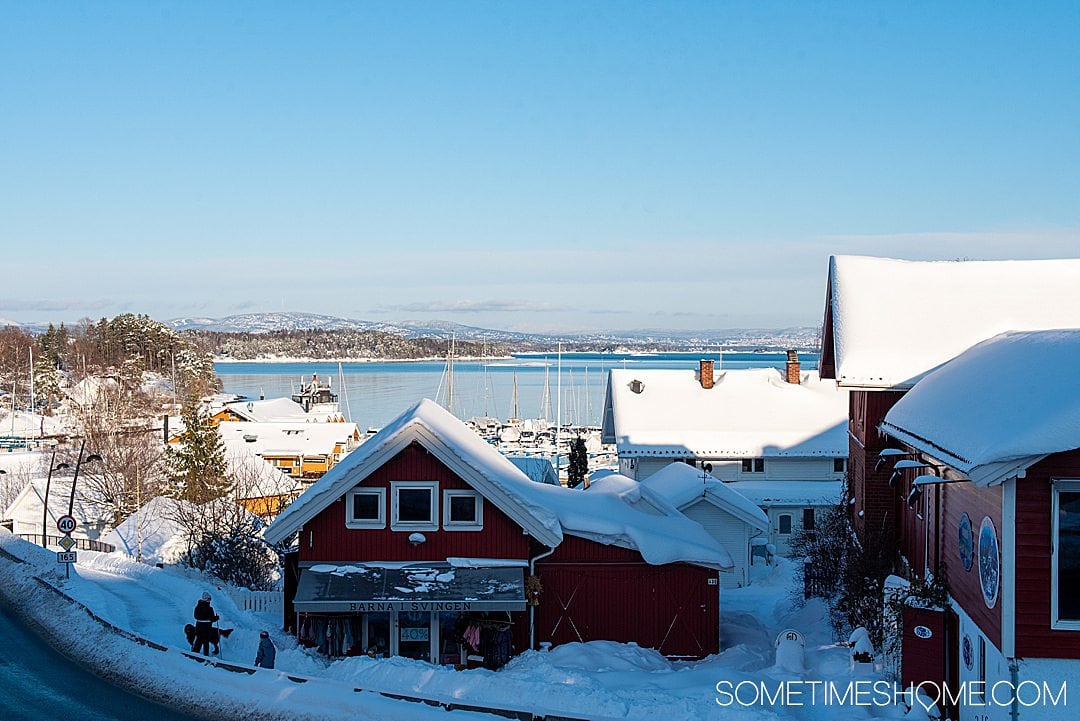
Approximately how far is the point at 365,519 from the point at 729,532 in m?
16.8

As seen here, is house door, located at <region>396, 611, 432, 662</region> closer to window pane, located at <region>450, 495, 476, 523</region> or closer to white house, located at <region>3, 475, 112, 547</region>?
window pane, located at <region>450, 495, 476, 523</region>

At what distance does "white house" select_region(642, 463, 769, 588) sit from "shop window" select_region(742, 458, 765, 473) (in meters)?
8.12

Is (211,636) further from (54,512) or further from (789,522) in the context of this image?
(54,512)

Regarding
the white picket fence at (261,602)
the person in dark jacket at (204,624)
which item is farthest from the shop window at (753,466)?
the person in dark jacket at (204,624)

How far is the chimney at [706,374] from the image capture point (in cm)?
4944

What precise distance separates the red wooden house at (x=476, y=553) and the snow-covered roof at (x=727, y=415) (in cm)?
2121

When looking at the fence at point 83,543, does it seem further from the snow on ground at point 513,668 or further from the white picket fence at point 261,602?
the white picket fence at point 261,602

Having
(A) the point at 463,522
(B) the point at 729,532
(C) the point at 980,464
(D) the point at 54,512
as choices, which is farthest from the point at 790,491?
(D) the point at 54,512

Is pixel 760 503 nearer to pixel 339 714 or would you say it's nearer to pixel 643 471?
pixel 643 471

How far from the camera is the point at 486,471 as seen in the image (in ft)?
74.0

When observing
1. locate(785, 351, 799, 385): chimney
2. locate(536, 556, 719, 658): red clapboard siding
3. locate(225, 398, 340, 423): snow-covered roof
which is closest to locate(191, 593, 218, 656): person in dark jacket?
locate(536, 556, 719, 658): red clapboard siding

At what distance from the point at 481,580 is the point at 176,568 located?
1482 cm

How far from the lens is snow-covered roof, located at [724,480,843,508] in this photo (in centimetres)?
4153

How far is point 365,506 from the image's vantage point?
23.0m
